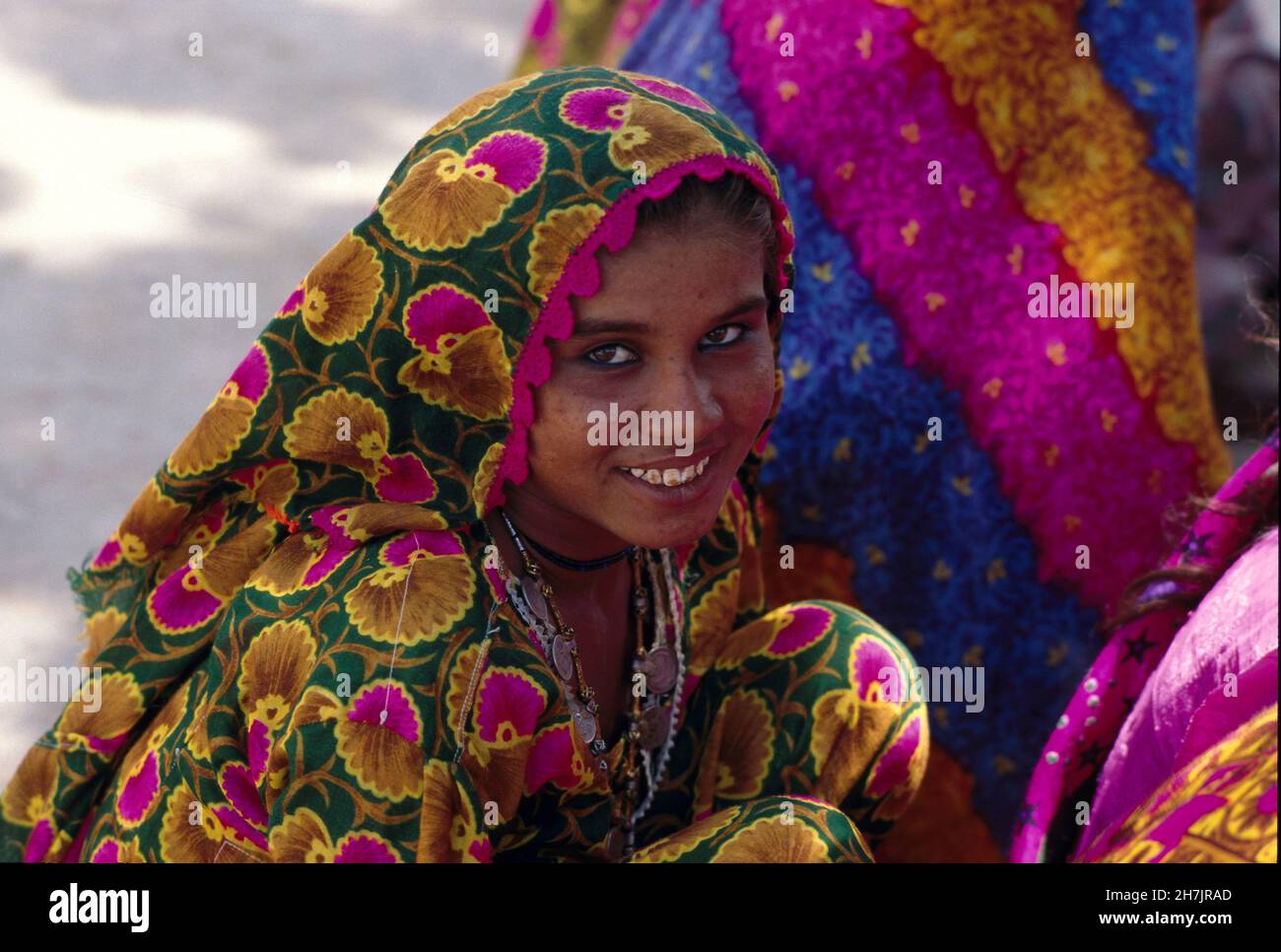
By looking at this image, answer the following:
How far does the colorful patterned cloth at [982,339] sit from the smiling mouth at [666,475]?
0.52 metres

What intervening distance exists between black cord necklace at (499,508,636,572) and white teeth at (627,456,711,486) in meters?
0.14

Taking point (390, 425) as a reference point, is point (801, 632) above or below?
below

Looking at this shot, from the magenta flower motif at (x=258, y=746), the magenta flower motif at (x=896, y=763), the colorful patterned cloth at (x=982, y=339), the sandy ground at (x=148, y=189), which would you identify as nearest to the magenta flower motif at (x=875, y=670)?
the magenta flower motif at (x=896, y=763)

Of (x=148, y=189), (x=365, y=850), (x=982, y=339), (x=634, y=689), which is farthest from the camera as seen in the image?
(x=148, y=189)

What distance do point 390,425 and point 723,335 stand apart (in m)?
0.31

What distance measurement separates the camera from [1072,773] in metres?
1.64

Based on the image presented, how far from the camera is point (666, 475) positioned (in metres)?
1.46

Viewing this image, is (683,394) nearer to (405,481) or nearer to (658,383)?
(658,383)

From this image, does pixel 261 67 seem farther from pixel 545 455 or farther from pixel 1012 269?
pixel 545 455

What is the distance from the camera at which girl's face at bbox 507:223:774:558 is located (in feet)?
4.58

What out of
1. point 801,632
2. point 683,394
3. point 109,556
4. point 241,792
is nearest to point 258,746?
point 241,792

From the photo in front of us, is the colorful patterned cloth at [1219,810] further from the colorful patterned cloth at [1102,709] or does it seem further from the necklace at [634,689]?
the necklace at [634,689]

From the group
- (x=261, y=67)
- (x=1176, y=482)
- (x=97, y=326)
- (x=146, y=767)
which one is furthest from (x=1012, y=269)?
(x=261, y=67)

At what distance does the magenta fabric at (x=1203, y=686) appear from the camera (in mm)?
1375
